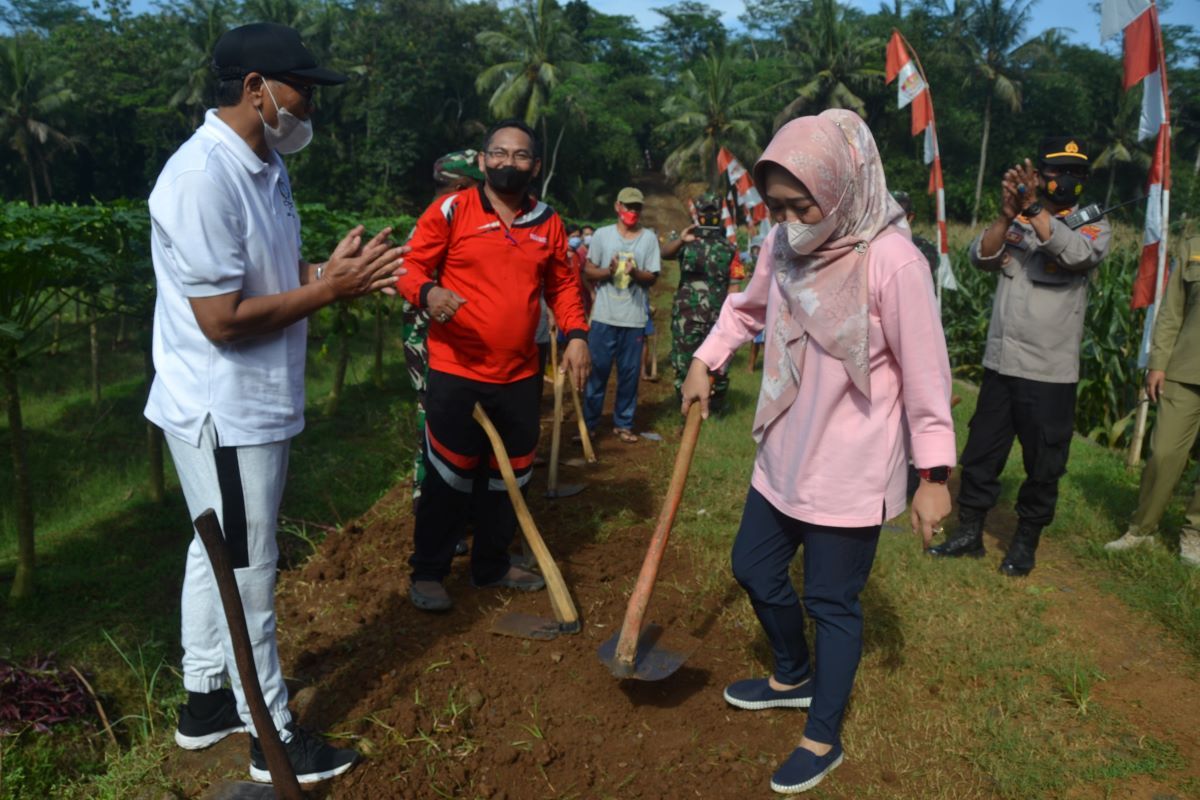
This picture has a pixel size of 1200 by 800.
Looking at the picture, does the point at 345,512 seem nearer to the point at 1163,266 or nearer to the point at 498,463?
the point at 498,463

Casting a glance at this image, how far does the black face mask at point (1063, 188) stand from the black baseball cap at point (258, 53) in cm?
352

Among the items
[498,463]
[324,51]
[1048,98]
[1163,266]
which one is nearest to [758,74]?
[1048,98]

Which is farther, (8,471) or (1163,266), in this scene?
(8,471)

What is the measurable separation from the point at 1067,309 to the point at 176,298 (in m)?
4.03

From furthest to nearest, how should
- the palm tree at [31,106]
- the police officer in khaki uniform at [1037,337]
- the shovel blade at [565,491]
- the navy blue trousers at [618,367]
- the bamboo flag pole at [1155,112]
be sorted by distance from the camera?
the palm tree at [31,106] < the navy blue trousers at [618,367] < the bamboo flag pole at [1155,112] < the shovel blade at [565,491] < the police officer in khaki uniform at [1037,337]

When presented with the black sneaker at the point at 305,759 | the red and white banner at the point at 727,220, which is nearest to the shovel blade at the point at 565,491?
the red and white banner at the point at 727,220

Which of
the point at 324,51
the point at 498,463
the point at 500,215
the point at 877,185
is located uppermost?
the point at 324,51

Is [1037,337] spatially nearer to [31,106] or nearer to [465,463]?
[465,463]

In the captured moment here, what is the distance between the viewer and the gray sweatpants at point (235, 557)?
2.50 meters

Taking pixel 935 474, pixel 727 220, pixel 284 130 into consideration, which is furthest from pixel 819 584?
pixel 727 220

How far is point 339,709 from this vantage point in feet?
10.5

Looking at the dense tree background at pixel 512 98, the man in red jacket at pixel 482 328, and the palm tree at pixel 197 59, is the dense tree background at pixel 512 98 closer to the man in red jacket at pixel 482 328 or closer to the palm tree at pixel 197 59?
the palm tree at pixel 197 59

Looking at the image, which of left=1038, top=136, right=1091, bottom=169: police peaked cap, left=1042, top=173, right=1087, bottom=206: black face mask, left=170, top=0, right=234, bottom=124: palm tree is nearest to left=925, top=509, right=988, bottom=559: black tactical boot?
left=1042, top=173, right=1087, bottom=206: black face mask

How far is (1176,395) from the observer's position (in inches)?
189
